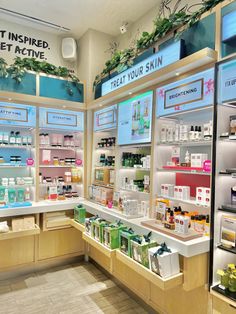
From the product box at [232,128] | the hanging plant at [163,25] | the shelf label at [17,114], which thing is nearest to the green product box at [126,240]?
the product box at [232,128]

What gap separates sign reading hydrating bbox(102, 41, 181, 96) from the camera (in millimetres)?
2684

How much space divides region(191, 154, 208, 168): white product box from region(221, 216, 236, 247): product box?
556 mm

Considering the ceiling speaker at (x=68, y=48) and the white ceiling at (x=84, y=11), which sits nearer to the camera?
the white ceiling at (x=84, y=11)

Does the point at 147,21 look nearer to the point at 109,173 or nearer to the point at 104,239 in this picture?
the point at 109,173

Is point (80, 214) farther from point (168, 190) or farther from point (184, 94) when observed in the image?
point (184, 94)

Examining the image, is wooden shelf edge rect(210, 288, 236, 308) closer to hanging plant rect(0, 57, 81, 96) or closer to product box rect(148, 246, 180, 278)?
product box rect(148, 246, 180, 278)

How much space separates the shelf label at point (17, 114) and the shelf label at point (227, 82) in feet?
9.23

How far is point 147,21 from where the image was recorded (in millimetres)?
4004

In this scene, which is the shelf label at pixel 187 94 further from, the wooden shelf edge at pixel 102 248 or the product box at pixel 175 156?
the wooden shelf edge at pixel 102 248

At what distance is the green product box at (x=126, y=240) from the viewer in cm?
256

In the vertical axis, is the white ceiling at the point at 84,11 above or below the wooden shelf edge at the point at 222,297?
above

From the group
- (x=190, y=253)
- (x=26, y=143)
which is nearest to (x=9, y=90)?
(x=26, y=143)

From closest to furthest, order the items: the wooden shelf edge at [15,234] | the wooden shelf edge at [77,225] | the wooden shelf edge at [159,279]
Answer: the wooden shelf edge at [159,279] < the wooden shelf edge at [15,234] < the wooden shelf edge at [77,225]

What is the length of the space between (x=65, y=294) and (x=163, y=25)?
352 cm
